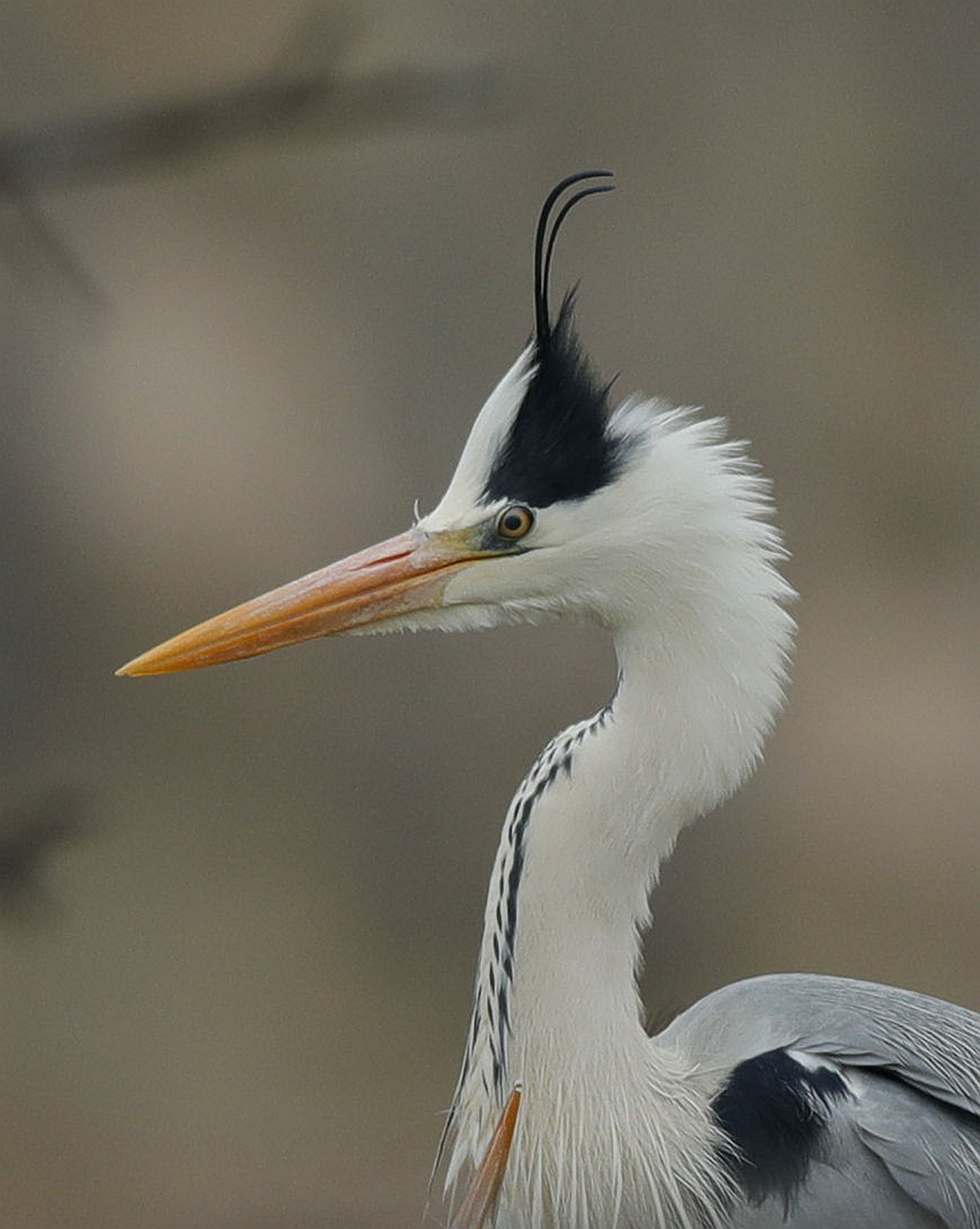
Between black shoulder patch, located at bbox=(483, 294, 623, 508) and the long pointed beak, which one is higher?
black shoulder patch, located at bbox=(483, 294, 623, 508)

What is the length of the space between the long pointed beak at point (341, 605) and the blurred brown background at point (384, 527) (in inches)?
77.3

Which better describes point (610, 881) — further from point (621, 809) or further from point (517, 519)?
point (517, 519)

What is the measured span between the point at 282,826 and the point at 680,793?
2234 mm

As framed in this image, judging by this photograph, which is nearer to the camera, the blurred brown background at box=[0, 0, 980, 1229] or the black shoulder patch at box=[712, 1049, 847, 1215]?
the black shoulder patch at box=[712, 1049, 847, 1215]

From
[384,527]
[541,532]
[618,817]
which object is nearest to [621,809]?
[618,817]

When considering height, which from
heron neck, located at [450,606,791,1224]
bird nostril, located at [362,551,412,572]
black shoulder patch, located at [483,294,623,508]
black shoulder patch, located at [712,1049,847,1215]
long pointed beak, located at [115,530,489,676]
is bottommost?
black shoulder patch, located at [712,1049,847,1215]

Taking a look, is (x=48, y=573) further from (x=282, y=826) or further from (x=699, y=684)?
(x=699, y=684)

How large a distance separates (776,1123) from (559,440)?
60 cm

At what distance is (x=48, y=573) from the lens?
348 centimetres

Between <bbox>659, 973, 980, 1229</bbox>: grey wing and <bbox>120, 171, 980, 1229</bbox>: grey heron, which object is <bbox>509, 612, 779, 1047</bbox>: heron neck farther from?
<bbox>659, 973, 980, 1229</bbox>: grey wing

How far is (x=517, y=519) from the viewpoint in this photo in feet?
4.60

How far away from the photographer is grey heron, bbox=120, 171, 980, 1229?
135 centimetres

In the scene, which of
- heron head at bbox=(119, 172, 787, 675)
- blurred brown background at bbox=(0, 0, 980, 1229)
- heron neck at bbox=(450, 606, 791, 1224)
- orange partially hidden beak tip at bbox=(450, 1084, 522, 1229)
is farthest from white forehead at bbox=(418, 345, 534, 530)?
blurred brown background at bbox=(0, 0, 980, 1229)

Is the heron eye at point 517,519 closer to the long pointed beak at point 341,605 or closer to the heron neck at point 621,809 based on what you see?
Answer: the long pointed beak at point 341,605
